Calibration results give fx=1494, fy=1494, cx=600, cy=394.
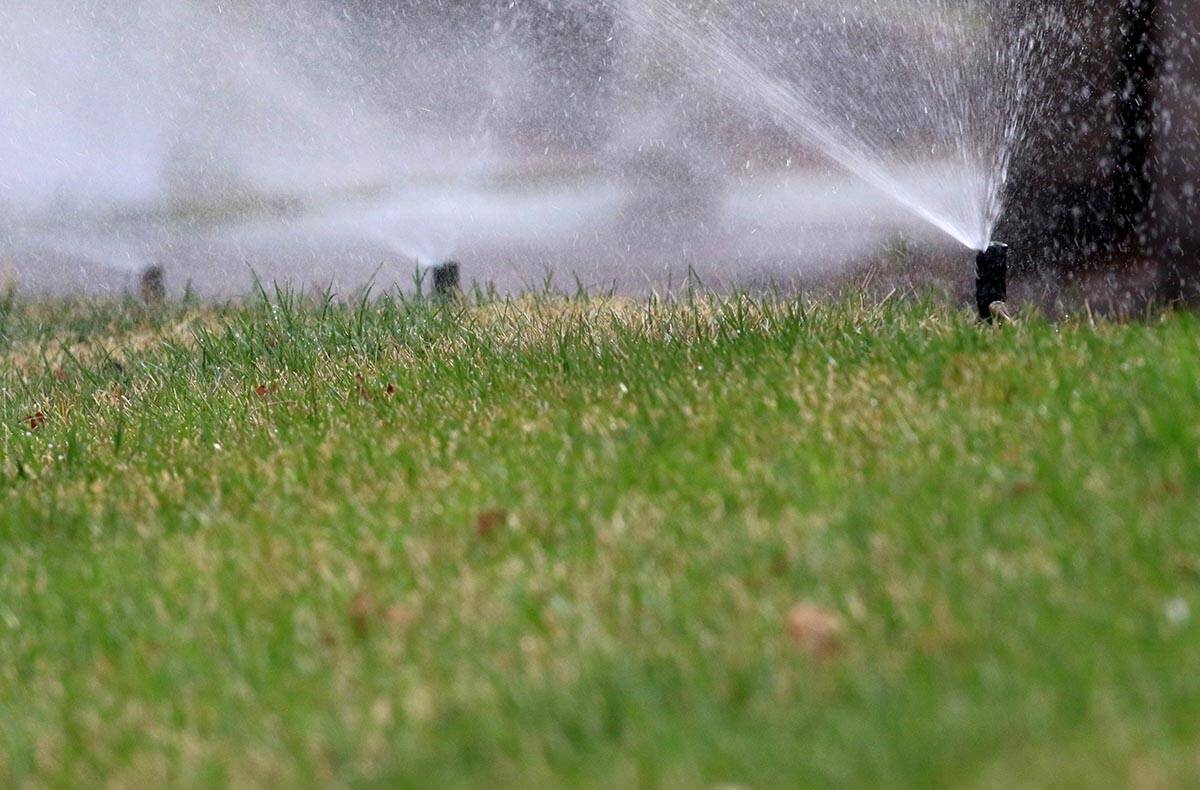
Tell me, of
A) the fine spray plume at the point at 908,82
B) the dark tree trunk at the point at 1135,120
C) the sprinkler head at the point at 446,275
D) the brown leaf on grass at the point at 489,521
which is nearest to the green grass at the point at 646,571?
the brown leaf on grass at the point at 489,521

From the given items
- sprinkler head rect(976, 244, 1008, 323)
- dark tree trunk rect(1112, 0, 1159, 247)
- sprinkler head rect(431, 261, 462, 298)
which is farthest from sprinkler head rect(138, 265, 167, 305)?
dark tree trunk rect(1112, 0, 1159, 247)

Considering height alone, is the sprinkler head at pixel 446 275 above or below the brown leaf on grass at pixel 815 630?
above

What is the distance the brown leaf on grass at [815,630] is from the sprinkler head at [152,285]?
7.89 meters

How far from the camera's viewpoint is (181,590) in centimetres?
326

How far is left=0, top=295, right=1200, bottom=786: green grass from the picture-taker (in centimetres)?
221

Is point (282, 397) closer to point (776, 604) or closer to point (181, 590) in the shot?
point (181, 590)

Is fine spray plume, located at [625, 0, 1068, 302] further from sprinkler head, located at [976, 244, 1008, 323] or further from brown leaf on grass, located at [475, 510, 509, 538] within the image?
brown leaf on grass, located at [475, 510, 509, 538]

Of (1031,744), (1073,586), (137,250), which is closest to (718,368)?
(1073,586)

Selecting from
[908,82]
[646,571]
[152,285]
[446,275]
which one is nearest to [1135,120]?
[908,82]

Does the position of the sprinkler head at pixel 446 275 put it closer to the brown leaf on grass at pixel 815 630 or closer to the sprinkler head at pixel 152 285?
the sprinkler head at pixel 152 285

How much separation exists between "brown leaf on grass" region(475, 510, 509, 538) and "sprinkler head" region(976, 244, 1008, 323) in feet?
8.80

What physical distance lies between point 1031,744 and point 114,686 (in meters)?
1.72

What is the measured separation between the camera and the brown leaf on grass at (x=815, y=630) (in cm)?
242

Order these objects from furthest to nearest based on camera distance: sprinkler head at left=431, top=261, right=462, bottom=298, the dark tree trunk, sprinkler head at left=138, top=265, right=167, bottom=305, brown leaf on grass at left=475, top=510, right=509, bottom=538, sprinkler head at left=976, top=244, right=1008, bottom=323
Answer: sprinkler head at left=138, top=265, right=167, bottom=305, sprinkler head at left=431, top=261, right=462, bottom=298, the dark tree trunk, sprinkler head at left=976, top=244, right=1008, bottom=323, brown leaf on grass at left=475, top=510, right=509, bottom=538
